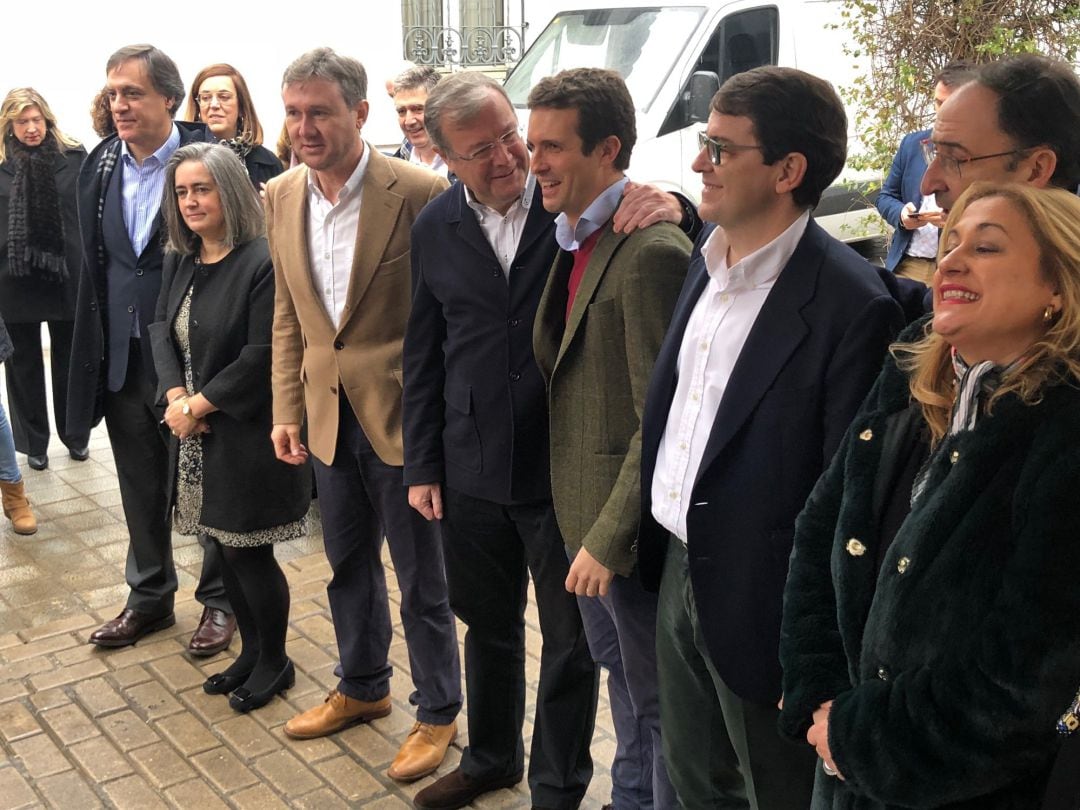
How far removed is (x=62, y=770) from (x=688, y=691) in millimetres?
2261

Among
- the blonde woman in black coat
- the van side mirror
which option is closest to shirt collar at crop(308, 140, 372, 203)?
the blonde woman in black coat

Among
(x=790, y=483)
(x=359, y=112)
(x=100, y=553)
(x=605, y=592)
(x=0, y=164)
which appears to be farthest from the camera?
(x=0, y=164)

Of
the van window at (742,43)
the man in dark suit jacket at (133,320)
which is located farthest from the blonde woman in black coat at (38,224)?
the van window at (742,43)

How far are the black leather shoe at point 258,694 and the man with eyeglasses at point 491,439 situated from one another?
2.91 feet

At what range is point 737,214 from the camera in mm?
2363

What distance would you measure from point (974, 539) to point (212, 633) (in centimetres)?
346

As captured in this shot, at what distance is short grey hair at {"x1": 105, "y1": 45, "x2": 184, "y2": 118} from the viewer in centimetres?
441

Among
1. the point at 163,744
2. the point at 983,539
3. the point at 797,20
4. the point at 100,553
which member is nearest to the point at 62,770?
the point at 163,744

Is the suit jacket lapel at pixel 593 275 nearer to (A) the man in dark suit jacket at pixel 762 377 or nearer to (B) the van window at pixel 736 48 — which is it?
(A) the man in dark suit jacket at pixel 762 377

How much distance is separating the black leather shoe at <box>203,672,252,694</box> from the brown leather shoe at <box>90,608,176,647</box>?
0.56 meters

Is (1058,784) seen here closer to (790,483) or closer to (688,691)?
(790,483)

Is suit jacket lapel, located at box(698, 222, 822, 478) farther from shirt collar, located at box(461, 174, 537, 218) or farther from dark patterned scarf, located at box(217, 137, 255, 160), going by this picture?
dark patterned scarf, located at box(217, 137, 255, 160)

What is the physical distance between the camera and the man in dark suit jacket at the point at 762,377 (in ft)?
7.41

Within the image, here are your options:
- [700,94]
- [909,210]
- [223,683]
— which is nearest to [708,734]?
[223,683]
